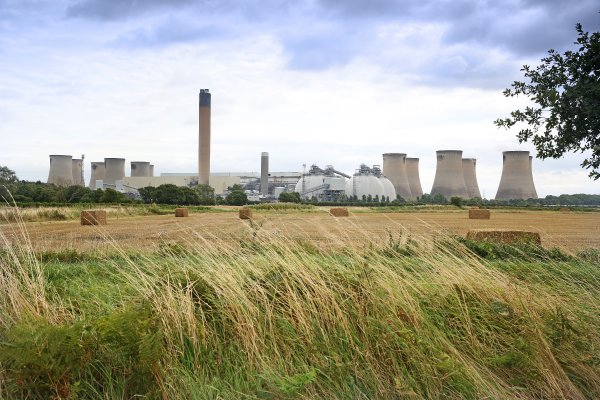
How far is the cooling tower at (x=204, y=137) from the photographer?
296ft

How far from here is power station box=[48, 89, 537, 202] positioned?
84188mm

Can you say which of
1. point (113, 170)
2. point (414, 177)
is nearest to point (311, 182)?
point (414, 177)

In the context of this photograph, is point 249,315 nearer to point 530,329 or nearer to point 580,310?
point 530,329

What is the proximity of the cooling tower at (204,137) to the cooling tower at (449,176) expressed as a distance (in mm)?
35491

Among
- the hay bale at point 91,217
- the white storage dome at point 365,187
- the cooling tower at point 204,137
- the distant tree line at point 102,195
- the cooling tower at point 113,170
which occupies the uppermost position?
the cooling tower at point 204,137

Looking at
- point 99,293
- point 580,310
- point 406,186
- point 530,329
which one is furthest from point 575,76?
point 406,186

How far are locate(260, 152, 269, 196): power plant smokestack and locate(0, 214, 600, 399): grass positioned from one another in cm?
10521

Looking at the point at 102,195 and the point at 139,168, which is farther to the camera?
the point at 139,168

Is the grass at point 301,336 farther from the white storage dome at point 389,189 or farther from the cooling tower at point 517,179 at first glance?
the white storage dome at point 389,189

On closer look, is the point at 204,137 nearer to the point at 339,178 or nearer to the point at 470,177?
the point at 339,178

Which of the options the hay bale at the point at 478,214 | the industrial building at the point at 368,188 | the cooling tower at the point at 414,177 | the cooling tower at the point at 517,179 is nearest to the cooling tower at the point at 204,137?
the industrial building at the point at 368,188

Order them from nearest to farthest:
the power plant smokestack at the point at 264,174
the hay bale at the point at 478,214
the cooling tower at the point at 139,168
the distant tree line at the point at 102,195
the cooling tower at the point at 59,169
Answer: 1. the hay bale at the point at 478,214
2. the distant tree line at the point at 102,195
3. the cooling tower at the point at 59,169
4. the power plant smokestack at the point at 264,174
5. the cooling tower at the point at 139,168

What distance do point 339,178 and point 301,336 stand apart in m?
102

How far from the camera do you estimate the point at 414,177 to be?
106 m
